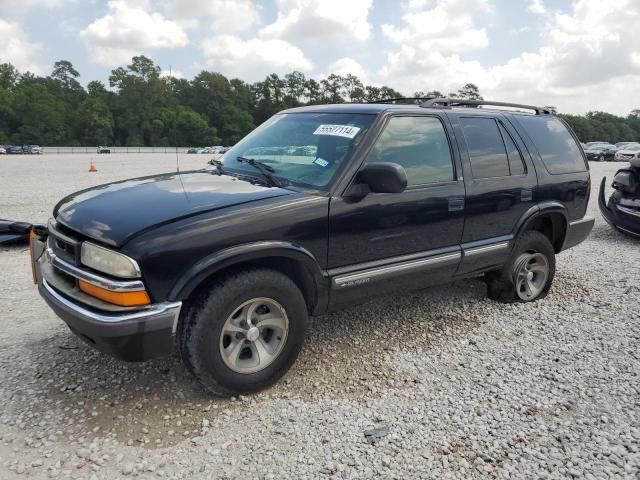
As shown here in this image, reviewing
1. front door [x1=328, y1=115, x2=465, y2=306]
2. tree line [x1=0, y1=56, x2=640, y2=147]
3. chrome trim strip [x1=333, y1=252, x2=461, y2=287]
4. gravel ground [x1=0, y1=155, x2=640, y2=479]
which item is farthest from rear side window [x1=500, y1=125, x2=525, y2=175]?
tree line [x1=0, y1=56, x2=640, y2=147]

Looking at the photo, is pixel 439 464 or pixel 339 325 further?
pixel 339 325

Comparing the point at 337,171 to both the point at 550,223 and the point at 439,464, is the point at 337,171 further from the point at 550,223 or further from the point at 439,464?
the point at 550,223

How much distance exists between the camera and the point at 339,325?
4164mm

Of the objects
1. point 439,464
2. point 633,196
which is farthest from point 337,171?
point 633,196

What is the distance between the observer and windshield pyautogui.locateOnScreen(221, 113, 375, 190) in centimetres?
334

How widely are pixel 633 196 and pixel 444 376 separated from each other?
6045 millimetres

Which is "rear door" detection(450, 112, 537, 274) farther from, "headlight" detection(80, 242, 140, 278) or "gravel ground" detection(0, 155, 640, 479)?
"headlight" detection(80, 242, 140, 278)

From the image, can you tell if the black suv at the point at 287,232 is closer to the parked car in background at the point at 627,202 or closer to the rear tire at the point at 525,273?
the rear tire at the point at 525,273

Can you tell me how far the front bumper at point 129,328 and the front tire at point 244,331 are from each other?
16 cm

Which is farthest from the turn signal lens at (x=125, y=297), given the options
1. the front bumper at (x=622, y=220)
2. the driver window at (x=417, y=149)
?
the front bumper at (x=622, y=220)

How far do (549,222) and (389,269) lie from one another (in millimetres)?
2368

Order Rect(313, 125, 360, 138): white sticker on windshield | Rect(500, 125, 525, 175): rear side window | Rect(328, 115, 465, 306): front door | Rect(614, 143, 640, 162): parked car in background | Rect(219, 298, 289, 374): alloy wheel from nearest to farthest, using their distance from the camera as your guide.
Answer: Rect(219, 298, 289, 374): alloy wheel, Rect(328, 115, 465, 306): front door, Rect(313, 125, 360, 138): white sticker on windshield, Rect(500, 125, 525, 175): rear side window, Rect(614, 143, 640, 162): parked car in background

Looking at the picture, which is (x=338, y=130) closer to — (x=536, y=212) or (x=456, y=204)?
(x=456, y=204)

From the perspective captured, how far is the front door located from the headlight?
1266mm
